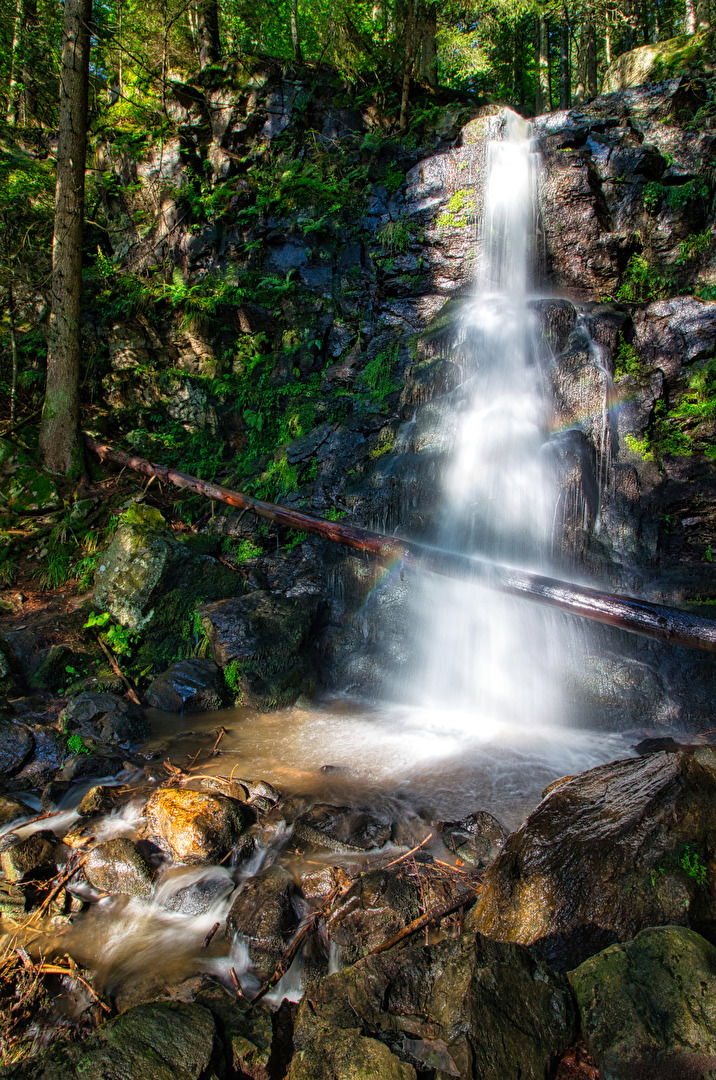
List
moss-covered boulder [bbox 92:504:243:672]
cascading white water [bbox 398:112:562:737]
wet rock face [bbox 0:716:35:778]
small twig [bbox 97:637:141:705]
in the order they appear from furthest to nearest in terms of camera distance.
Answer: moss-covered boulder [bbox 92:504:243:672]
cascading white water [bbox 398:112:562:737]
small twig [bbox 97:637:141:705]
wet rock face [bbox 0:716:35:778]

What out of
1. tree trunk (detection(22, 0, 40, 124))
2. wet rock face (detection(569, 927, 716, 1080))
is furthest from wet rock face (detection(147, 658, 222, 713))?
tree trunk (detection(22, 0, 40, 124))

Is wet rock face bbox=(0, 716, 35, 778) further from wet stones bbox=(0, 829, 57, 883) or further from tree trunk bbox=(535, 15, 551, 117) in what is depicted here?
tree trunk bbox=(535, 15, 551, 117)

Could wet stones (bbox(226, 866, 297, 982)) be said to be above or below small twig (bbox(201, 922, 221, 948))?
above

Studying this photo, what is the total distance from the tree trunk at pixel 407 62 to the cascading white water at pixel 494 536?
7.04 meters

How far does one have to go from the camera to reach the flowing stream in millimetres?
3521

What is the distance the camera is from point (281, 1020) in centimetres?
255

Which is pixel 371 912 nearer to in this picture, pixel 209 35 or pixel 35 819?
pixel 35 819

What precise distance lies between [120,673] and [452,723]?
436cm

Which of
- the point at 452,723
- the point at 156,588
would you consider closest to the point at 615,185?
the point at 452,723

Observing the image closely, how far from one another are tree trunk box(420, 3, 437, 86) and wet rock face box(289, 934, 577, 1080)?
66.1 feet

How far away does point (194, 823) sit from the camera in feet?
13.3

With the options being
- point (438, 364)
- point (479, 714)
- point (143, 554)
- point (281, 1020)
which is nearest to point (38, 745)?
point (143, 554)

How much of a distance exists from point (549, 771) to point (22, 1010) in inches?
173

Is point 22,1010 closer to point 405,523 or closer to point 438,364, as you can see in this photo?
point 405,523
